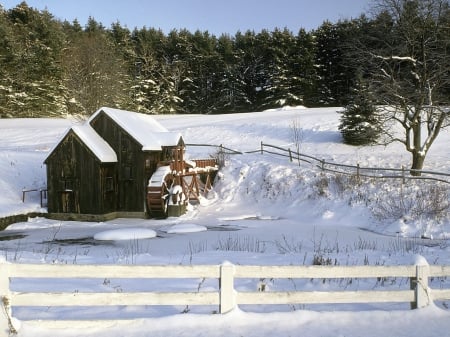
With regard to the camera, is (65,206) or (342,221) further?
(65,206)

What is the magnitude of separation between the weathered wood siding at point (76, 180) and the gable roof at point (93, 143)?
0.65 feet

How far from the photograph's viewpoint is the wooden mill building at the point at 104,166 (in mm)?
24172

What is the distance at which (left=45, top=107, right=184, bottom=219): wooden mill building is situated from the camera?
79.3 ft

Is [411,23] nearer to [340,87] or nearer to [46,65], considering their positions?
[340,87]

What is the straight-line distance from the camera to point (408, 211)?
20266mm

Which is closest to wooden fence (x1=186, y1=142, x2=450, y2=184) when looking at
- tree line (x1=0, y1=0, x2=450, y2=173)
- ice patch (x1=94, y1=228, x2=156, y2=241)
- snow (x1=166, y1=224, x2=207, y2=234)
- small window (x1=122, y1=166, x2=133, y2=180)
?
tree line (x1=0, y1=0, x2=450, y2=173)

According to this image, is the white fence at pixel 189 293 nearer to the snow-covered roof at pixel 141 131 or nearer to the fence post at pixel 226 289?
Answer: the fence post at pixel 226 289

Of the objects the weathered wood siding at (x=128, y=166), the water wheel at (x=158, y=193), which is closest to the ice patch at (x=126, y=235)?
the water wheel at (x=158, y=193)

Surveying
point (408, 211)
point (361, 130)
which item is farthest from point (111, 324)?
point (361, 130)

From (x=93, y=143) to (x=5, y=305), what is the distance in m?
20.0

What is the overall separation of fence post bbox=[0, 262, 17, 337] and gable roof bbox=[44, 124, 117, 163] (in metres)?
19.1

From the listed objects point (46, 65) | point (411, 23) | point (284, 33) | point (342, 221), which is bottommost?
point (342, 221)

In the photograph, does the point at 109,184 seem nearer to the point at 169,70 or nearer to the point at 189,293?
the point at 189,293

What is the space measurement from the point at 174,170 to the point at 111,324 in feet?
68.7
